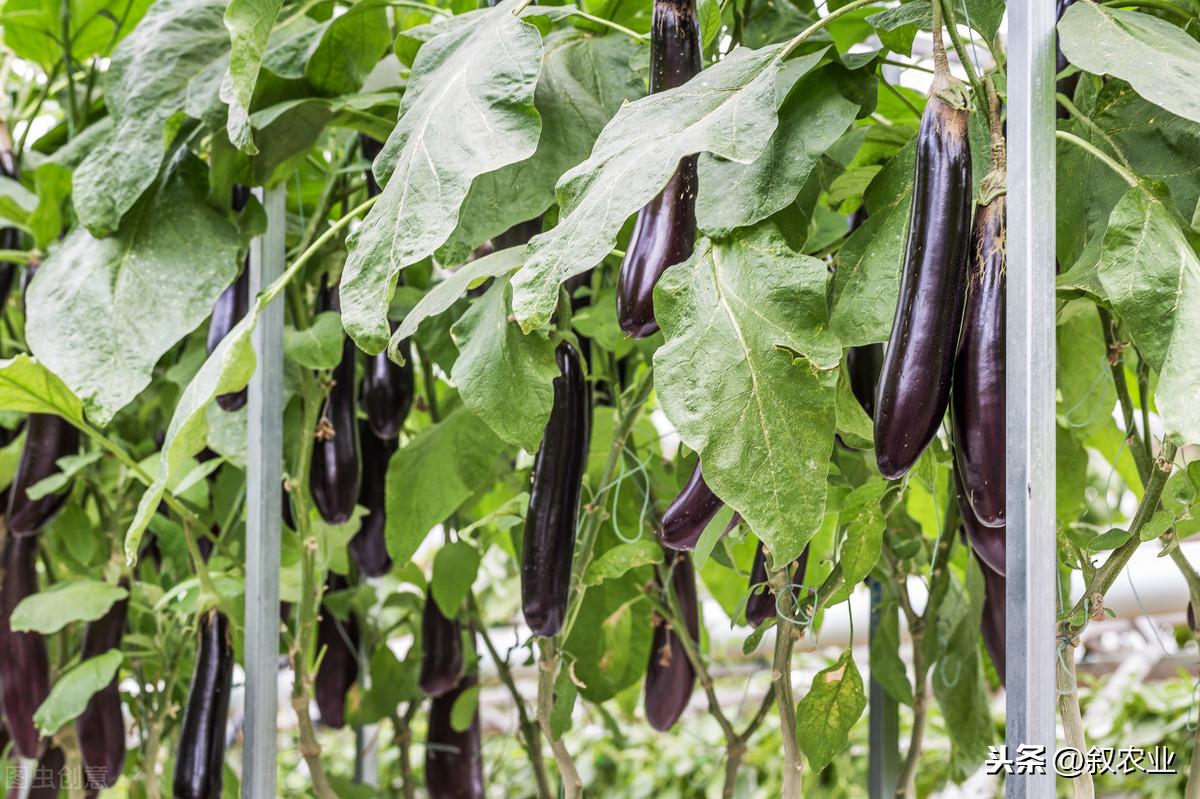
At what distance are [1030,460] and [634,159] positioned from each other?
21 centimetres

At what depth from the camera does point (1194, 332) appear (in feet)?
1.52

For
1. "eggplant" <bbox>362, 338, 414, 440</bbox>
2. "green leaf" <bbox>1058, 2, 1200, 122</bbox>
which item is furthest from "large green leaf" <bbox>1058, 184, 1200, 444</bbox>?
"eggplant" <bbox>362, 338, 414, 440</bbox>

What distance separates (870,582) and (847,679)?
0.40m

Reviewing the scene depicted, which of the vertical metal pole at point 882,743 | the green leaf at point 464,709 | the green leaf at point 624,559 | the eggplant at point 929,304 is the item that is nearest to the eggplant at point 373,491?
the green leaf at point 464,709

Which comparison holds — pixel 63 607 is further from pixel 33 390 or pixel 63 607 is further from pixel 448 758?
pixel 448 758

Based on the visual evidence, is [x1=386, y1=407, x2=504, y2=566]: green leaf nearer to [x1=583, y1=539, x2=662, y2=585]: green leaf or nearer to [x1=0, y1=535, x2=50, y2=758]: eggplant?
[x1=583, y1=539, x2=662, y2=585]: green leaf

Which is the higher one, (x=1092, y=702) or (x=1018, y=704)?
(x=1018, y=704)

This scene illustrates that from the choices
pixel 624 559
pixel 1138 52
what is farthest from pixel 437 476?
pixel 1138 52

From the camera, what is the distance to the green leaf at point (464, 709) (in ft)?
3.57

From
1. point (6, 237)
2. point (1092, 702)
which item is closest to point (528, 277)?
point (6, 237)

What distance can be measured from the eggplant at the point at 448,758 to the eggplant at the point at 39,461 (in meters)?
0.40

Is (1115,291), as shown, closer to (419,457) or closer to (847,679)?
(847,679)

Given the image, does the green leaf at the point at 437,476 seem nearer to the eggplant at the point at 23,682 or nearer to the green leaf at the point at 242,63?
the green leaf at the point at 242,63

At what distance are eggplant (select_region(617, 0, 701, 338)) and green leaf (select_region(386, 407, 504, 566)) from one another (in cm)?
31
